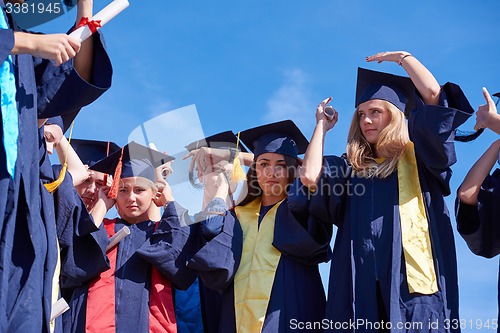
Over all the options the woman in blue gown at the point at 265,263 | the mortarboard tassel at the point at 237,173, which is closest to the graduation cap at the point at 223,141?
the mortarboard tassel at the point at 237,173

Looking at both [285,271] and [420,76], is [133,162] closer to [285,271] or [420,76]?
[285,271]

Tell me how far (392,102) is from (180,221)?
170cm

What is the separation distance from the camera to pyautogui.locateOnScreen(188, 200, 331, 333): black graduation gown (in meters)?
5.02

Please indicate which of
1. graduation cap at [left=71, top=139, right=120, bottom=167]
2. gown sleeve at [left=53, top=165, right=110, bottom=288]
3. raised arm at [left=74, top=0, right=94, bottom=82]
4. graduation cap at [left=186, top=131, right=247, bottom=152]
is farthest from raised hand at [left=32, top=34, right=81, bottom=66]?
graduation cap at [left=71, top=139, right=120, bottom=167]

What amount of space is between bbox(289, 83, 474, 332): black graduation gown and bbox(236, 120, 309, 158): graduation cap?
33.6 inches

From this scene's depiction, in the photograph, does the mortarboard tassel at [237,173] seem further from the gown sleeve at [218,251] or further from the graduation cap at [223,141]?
the gown sleeve at [218,251]

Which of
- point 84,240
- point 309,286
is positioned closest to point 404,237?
point 309,286

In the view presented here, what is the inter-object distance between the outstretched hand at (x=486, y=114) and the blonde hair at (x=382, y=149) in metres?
0.46

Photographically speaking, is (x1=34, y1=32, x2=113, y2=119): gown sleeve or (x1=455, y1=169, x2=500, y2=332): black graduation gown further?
(x1=455, y1=169, x2=500, y2=332): black graduation gown

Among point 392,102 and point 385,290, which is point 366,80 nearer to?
point 392,102

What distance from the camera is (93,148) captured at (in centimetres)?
658

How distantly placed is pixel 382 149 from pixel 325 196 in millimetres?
481

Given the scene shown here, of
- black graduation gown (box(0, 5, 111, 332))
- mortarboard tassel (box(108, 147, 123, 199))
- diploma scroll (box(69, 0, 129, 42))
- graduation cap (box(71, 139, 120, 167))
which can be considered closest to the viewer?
black graduation gown (box(0, 5, 111, 332))

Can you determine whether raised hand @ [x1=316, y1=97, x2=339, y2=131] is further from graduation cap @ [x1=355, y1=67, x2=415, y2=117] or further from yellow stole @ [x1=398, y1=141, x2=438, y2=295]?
yellow stole @ [x1=398, y1=141, x2=438, y2=295]
